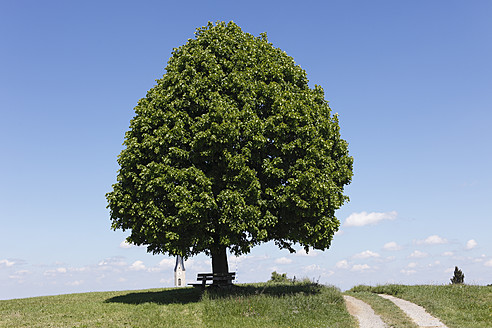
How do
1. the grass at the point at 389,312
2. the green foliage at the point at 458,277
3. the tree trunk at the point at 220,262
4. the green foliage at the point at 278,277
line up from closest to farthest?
the grass at the point at 389,312, the tree trunk at the point at 220,262, the green foliage at the point at 458,277, the green foliage at the point at 278,277

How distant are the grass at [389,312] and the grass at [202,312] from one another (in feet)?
6.76

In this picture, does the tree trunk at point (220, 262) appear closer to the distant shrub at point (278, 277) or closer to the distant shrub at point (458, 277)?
the distant shrub at point (278, 277)

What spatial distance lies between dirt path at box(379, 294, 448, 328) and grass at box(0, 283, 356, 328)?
3.60m

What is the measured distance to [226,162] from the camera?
25.1 meters

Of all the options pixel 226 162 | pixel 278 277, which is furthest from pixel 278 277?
pixel 226 162

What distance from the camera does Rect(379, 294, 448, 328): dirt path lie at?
70.2 ft

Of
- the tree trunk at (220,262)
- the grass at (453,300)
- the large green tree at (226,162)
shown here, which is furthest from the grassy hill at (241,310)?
the large green tree at (226,162)

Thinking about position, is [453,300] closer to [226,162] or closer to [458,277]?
[458,277]

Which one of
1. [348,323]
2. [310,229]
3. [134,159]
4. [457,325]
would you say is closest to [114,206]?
[134,159]

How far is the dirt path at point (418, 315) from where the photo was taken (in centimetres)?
2139

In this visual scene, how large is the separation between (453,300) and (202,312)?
16.9 m

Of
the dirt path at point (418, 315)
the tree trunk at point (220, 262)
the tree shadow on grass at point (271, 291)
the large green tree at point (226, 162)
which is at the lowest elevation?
the dirt path at point (418, 315)

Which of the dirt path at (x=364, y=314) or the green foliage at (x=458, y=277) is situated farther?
the green foliage at (x=458, y=277)

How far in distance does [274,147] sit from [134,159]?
9116 millimetres
